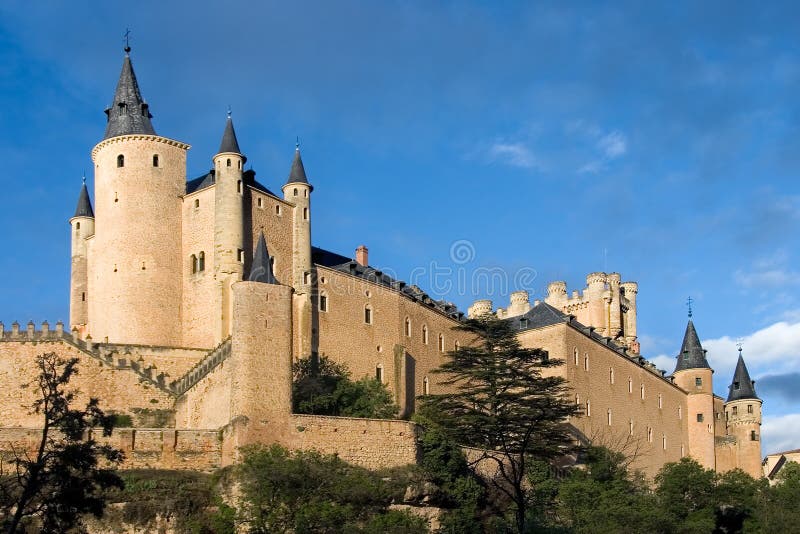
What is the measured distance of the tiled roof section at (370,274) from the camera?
5544cm

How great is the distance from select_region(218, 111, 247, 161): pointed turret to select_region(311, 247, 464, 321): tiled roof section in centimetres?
711

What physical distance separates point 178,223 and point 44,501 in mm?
26198

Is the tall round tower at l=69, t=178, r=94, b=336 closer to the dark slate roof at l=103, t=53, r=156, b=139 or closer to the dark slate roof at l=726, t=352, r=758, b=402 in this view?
the dark slate roof at l=103, t=53, r=156, b=139

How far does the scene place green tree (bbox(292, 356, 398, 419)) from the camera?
149 ft

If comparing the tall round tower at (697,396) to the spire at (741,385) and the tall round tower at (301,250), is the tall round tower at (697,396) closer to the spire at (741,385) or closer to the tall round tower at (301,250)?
the spire at (741,385)

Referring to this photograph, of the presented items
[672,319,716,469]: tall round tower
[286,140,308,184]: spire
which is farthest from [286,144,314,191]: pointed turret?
[672,319,716,469]: tall round tower

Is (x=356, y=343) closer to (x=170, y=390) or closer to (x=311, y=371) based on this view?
(x=311, y=371)

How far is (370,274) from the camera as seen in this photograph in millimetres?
56375

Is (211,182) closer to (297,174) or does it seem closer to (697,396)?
(297,174)

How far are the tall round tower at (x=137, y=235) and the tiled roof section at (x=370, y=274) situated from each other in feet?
24.5

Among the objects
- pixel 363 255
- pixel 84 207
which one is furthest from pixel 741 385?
pixel 84 207

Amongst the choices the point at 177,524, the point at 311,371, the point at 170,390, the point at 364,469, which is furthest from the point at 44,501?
the point at 311,371

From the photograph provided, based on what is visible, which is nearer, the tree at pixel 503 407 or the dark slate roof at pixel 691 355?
the tree at pixel 503 407

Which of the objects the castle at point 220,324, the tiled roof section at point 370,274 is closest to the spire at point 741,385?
the castle at point 220,324
